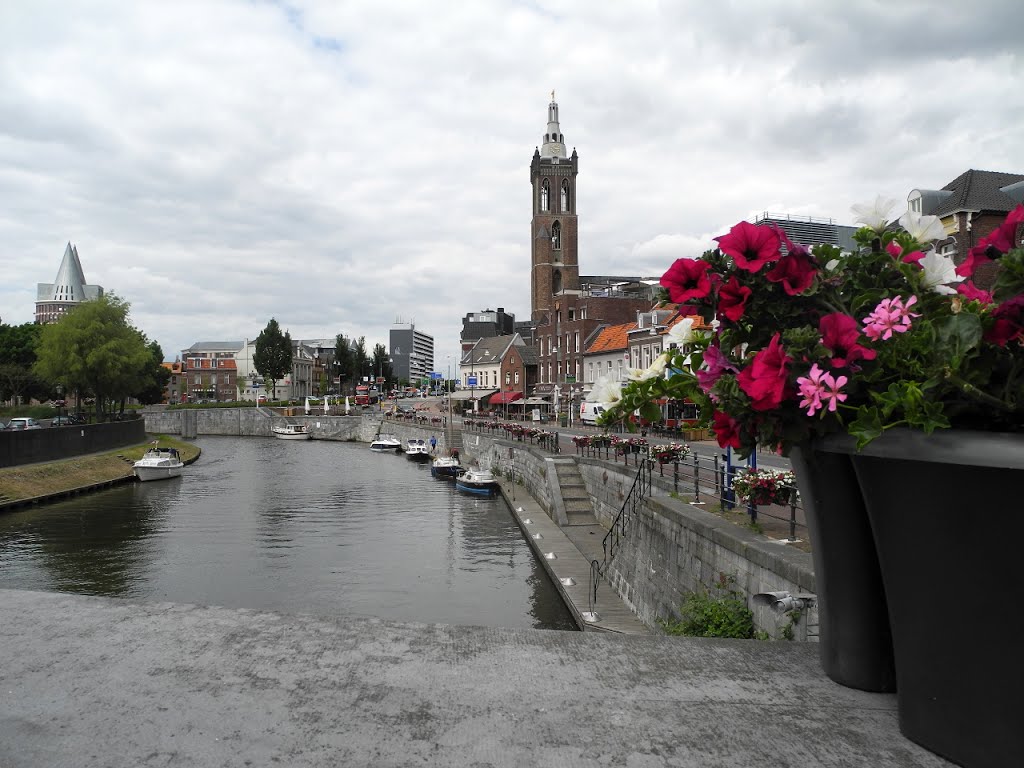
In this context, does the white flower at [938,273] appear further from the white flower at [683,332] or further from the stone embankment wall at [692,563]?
the stone embankment wall at [692,563]

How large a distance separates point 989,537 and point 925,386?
0.56 metres

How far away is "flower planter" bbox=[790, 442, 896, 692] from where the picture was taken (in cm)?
344

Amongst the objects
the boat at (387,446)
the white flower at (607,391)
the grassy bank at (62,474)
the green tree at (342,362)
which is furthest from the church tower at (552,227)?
the white flower at (607,391)

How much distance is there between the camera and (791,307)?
321cm

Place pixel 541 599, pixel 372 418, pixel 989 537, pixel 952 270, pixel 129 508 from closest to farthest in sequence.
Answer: pixel 989 537 < pixel 952 270 < pixel 541 599 < pixel 129 508 < pixel 372 418

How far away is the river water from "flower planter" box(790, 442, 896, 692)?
22.8 ft

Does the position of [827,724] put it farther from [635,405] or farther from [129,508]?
[129,508]

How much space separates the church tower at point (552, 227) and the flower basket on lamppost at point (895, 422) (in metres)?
83.3

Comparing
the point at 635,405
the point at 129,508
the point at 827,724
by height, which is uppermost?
the point at 635,405

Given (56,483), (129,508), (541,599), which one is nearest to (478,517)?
(541,599)

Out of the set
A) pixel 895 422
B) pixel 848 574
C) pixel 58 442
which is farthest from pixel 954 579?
pixel 58 442

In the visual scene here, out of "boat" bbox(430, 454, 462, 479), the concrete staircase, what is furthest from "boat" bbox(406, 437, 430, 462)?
the concrete staircase

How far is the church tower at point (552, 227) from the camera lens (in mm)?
87750

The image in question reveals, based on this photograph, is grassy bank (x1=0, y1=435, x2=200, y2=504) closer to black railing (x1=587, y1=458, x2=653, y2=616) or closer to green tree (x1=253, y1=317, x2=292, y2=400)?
black railing (x1=587, y1=458, x2=653, y2=616)
